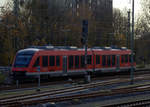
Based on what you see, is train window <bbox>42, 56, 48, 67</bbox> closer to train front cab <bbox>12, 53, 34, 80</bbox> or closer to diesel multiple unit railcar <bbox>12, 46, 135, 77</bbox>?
diesel multiple unit railcar <bbox>12, 46, 135, 77</bbox>

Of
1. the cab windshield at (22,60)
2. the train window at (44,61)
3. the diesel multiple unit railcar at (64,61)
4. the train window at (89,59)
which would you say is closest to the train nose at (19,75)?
the diesel multiple unit railcar at (64,61)

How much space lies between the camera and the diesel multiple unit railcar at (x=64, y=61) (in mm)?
24716

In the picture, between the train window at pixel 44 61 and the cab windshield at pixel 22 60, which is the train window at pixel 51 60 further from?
the cab windshield at pixel 22 60

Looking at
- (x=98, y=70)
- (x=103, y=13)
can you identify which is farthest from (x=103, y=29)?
(x=98, y=70)

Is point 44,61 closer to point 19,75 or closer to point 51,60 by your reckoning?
point 51,60

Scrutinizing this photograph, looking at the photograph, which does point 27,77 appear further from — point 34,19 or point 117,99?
point 34,19

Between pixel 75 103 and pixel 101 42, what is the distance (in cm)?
3821

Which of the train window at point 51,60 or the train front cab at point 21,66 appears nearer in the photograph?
the train front cab at point 21,66

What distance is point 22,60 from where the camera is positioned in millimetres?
25172

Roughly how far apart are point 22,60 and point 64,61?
157 inches

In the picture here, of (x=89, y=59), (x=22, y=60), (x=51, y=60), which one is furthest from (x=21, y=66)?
(x=89, y=59)

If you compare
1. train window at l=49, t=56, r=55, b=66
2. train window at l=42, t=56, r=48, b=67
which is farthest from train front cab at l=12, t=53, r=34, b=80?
train window at l=49, t=56, r=55, b=66

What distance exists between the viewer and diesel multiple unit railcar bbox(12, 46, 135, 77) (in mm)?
24716

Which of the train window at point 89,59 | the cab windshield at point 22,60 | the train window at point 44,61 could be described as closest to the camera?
the cab windshield at point 22,60
